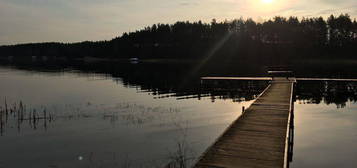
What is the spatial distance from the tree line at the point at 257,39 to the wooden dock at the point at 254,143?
89160 mm

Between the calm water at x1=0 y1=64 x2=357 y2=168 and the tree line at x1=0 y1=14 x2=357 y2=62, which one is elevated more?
the tree line at x1=0 y1=14 x2=357 y2=62

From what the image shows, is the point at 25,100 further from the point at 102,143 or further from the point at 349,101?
the point at 349,101

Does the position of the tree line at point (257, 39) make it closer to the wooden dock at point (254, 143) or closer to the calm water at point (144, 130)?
the calm water at point (144, 130)

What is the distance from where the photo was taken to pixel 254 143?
425 inches

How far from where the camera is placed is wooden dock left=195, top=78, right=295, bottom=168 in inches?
355

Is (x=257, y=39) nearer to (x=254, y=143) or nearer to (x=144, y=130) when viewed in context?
(x=144, y=130)

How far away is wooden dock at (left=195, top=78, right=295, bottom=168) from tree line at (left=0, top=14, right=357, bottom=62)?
8916 centimetres

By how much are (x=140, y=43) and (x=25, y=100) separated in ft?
421

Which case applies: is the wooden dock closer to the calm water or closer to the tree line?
the calm water

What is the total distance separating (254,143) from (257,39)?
11114 centimetres

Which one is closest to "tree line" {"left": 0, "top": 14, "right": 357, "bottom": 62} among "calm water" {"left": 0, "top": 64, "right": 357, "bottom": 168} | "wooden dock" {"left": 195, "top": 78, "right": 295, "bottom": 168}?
"calm water" {"left": 0, "top": 64, "right": 357, "bottom": 168}

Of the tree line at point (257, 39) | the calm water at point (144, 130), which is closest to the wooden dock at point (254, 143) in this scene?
the calm water at point (144, 130)

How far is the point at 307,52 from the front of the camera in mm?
100938

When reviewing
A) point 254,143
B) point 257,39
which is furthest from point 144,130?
point 257,39
